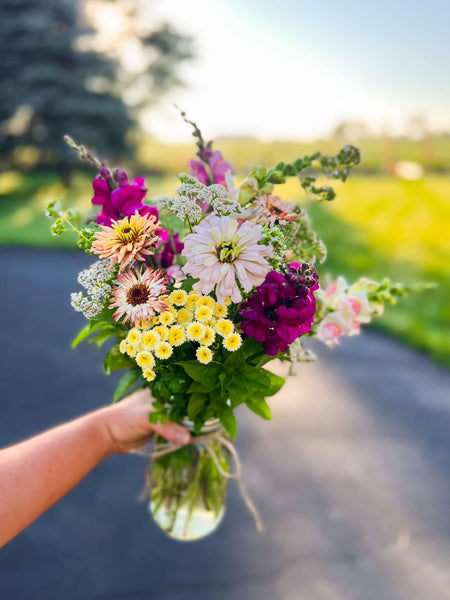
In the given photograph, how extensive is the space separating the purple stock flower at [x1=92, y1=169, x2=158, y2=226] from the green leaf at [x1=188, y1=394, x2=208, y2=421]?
1.33 feet

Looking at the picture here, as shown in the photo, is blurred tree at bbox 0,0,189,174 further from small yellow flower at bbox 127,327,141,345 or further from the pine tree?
small yellow flower at bbox 127,327,141,345

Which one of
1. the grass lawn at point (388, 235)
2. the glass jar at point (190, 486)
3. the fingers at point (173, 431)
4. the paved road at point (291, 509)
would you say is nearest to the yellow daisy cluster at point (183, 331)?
the fingers at point (173, 431)

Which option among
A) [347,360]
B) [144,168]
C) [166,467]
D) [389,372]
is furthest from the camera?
[144,168]

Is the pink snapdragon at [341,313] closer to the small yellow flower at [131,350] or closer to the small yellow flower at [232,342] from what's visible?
the small yellow flower at [232,342]

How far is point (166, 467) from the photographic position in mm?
1522

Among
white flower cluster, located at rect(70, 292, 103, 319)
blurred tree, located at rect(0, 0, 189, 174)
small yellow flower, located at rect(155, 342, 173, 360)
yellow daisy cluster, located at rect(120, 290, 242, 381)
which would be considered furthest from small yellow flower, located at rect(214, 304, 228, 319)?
blurred tree, located at rect(0, 0, 189, 174)

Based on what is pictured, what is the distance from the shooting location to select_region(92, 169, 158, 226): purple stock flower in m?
1.09

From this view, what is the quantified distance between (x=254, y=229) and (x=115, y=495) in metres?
2.07

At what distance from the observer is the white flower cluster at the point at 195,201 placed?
37.6 inches

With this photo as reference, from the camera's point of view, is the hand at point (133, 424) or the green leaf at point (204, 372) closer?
the green leaf at point (204, 372)

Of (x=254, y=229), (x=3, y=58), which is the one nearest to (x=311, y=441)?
(x=254, y=229)

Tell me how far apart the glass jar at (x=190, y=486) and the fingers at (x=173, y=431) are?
80 mm

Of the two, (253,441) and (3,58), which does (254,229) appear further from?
(3,58)

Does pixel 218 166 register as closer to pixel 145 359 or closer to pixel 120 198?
pixel 120 198
